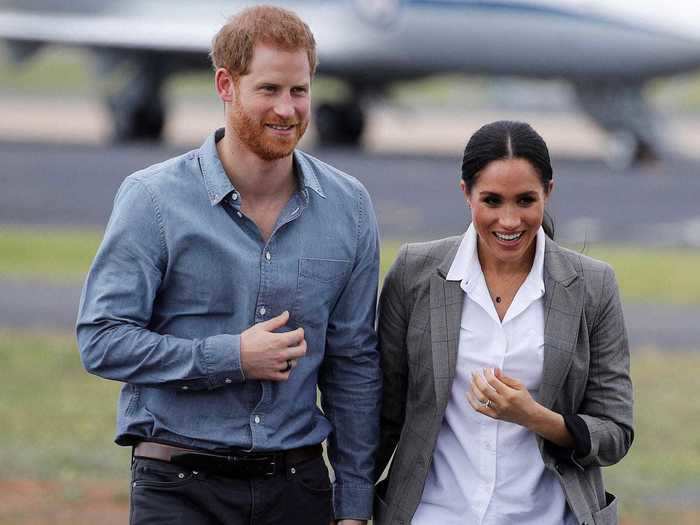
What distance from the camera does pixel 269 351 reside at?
3.53 meters

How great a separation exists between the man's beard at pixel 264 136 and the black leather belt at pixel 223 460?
71 cm

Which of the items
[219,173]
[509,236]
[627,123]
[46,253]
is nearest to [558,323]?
[509,236]

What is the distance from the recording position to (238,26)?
11.8ft

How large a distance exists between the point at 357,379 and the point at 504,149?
2.25 ft

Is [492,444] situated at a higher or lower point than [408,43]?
lower

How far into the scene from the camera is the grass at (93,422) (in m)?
7.34

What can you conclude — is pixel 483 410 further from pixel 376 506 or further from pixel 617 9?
pixel 617 9

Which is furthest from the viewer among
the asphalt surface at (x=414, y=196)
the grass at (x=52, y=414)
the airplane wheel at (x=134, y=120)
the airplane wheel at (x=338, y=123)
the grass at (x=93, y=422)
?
the airplane wheel at (x=338, y=123)

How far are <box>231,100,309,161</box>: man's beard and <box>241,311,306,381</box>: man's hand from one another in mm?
384

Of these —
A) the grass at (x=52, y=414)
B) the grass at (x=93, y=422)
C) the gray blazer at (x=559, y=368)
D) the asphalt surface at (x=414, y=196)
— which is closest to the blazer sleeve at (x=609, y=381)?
the gray blazer at (x=559, y=368)

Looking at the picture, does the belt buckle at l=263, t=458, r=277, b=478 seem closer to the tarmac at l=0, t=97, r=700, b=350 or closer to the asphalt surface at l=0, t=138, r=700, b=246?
the tarmac at l=0, t=97, r=700, b=350

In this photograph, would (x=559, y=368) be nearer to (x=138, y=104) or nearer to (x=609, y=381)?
(x=609, y=381)

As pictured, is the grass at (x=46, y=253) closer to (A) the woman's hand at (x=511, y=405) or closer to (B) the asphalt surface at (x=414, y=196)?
(B) the asphalt surface at (x=414, y=196)

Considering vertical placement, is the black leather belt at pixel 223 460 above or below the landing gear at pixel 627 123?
below
